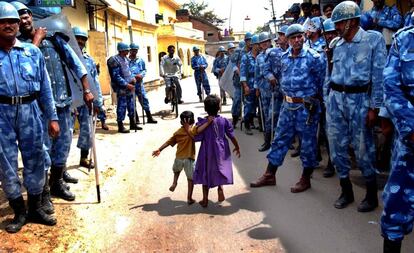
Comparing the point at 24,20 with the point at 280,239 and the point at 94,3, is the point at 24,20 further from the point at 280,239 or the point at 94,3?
the point at 94,3

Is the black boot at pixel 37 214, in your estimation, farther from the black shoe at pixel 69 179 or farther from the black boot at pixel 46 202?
the black shoe at pixel 69 179

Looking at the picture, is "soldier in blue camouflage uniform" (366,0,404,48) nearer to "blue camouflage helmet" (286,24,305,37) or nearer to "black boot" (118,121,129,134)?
"blue camouflage helmet" (286,24,305,37)

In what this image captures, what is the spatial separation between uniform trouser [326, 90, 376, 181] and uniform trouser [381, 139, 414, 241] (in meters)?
1.30

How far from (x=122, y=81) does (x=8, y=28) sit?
605cm

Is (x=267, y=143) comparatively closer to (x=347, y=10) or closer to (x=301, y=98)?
(x=301, y=98)

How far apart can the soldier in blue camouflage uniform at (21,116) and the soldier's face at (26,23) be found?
53 centimetres

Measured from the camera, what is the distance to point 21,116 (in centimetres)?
422

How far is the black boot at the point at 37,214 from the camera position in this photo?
460 centimetres

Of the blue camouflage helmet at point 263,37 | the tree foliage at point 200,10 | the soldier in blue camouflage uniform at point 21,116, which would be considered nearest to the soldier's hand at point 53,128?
the soldier in blue camouflage uniform at point 21,116

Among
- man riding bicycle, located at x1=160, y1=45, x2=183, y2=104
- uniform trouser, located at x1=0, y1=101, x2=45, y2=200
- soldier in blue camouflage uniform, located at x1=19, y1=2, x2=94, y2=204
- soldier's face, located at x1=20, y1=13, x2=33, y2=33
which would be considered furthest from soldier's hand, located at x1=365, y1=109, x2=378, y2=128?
man riding bicycle, located at x1=160, y1=45, x2=183, y2=104

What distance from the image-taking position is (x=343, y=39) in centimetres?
470

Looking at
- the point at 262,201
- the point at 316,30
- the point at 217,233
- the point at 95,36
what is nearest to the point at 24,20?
the point at 217,233

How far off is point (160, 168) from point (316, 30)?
3.38 m

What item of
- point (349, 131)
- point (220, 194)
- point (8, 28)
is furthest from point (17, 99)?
point (349, 131)
